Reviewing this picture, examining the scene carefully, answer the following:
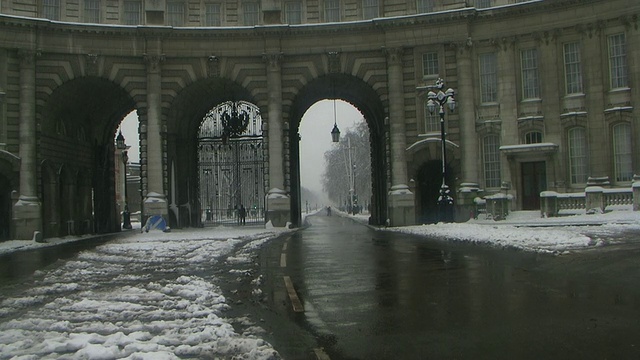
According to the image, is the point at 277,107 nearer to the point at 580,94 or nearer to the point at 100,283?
the point at 580,94

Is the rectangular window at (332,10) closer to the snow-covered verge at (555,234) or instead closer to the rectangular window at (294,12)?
the rectangular window at (294,12)

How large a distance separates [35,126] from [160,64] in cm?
787

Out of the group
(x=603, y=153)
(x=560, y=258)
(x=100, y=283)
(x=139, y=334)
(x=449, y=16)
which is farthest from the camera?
(x=449, y=16)

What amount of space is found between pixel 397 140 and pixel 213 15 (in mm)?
13738

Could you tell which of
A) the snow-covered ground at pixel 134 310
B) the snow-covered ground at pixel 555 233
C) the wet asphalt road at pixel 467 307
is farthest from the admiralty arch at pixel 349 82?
the wet asphalt road at pixel 467 307

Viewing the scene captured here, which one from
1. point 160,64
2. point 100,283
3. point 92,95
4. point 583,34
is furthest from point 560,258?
point 92,95

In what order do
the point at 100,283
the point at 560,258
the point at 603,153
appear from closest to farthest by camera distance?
the point at 100,283
the point at 560,258
the point at 603,153

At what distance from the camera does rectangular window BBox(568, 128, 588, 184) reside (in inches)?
1372

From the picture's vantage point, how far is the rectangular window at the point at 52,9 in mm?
36013

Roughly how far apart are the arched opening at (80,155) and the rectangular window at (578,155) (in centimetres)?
2619

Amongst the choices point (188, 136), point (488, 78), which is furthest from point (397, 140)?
point (188, 136)

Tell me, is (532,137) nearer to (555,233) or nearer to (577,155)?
(577,155)

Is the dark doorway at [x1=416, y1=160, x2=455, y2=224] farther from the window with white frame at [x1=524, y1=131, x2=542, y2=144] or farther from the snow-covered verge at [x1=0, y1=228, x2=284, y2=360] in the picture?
the snow-covered verge at [x1=0, y1=228, x2=284, y2=360]

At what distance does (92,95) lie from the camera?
133ft
